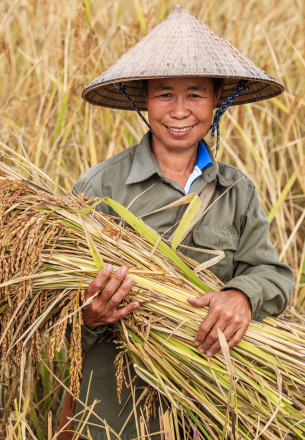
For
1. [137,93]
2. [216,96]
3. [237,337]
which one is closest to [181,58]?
[216,96]

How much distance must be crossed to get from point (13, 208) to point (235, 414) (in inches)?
34.5

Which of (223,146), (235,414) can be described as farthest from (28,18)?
(235,414)

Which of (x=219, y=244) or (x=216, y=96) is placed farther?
(x=216, y=96)

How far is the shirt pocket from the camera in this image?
6.80 feet

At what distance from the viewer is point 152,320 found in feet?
6.00

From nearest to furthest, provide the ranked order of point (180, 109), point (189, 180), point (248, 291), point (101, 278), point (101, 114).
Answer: point (101, 278) → point (248, 291) → point (180, 109) → point (189, 180) → point (101, 114)

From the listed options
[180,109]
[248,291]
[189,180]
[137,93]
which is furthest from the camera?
[137,93]

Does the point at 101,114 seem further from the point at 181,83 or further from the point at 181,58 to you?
the point at 181,58

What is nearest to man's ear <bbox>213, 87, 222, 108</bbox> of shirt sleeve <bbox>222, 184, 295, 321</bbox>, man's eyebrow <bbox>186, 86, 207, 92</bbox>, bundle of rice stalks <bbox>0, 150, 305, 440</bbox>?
man's eyebrow <bbox>186, 86, 207, 92</bbox>

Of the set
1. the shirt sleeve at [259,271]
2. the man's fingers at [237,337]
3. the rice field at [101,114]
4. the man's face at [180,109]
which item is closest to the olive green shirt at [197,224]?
the shirt sleeve at [259,271]

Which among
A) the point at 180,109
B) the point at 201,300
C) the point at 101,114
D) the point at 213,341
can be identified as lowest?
the point at 213,341

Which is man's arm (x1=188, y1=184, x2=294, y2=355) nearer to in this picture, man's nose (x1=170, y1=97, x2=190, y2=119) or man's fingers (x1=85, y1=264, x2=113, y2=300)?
man's fingers (x1=85, y1=264, x2=113, y2=300)

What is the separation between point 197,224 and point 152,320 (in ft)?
1.35

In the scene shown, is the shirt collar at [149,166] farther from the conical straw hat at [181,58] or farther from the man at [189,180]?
the conical straw hat at [181,58]
